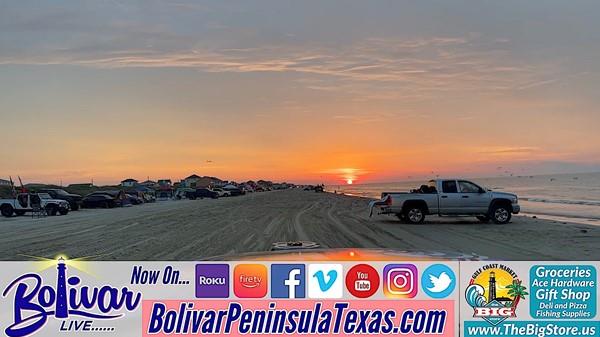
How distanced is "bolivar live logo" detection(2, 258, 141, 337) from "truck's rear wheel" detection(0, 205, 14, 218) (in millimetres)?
41641

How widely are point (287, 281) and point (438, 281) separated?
0.81 metres

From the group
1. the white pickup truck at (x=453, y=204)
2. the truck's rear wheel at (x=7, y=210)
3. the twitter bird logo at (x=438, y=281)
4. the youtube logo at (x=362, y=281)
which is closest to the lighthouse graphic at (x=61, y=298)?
the youtube logo at (x=362, y=281)

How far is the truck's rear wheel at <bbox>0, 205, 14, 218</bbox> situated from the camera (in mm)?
40059

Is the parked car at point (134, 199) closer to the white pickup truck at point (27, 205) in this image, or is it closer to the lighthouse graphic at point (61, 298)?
the white pickup truck at point (27, 205)

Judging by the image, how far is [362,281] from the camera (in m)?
2.91

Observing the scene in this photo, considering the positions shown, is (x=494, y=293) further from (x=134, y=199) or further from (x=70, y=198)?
(x=134, y=199)

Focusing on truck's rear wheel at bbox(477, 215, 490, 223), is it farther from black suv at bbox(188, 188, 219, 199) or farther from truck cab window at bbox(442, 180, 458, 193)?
black suv at bbox(188, 188, 219, 199)

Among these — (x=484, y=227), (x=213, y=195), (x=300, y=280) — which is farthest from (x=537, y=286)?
(x=213, y=195)

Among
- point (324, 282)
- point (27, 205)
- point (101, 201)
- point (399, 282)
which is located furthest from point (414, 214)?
point (101, 201)

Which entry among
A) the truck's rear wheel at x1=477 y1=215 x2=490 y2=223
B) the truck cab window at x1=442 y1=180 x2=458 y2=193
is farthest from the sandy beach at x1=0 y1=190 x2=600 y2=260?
the truck cab window at x1=442 y1=180 x2=458 y2=193

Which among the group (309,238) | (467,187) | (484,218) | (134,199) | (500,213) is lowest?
(134,199)

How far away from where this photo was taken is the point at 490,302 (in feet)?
9.59

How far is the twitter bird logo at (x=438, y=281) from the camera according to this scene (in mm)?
2932

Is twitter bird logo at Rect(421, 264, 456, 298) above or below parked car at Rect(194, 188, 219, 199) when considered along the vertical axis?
above
